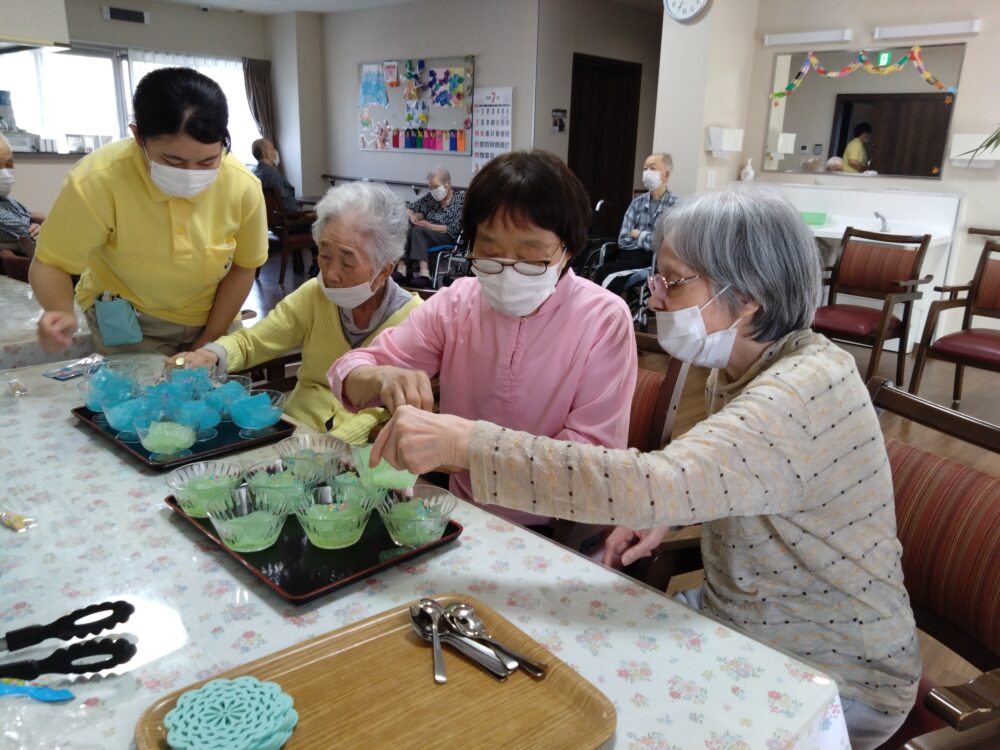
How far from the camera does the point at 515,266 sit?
1432 millimetres

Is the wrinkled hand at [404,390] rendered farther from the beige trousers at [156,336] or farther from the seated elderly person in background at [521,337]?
the beige trousers at [156,336]

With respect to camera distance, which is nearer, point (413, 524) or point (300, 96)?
point (413, 524)

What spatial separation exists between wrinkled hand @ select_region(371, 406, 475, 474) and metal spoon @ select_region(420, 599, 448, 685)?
189 millimetres

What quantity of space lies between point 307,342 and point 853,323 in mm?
3462

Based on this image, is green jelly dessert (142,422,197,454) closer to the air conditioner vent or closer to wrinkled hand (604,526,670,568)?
wrinkled hand (604,526,670,568)

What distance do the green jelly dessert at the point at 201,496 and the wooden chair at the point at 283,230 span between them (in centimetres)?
620

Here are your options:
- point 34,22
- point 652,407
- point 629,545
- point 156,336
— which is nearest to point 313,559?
point 629,545

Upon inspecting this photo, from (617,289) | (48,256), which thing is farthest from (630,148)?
(48,256)

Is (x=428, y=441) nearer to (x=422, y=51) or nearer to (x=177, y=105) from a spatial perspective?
(x=177, y=105)

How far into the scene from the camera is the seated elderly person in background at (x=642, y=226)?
5.37 meters

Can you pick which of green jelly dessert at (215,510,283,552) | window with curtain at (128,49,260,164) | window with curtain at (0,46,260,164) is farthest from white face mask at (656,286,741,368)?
window with curtain at (128,49,260,164)

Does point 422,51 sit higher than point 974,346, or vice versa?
point 422,51

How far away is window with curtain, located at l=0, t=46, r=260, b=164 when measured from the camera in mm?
8203

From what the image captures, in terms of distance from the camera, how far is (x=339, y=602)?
97 centimetres
